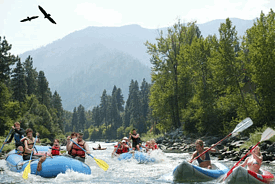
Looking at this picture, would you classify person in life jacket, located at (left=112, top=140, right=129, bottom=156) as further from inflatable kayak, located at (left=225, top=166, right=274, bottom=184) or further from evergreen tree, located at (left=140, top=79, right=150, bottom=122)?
evergreen tree, located at (left=140, top=79, right=150, bottom=122)

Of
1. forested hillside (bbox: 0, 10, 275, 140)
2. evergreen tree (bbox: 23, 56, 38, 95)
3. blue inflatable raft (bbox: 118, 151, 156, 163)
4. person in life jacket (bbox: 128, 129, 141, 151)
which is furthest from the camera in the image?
evergreen tree (bbox: 23, 56, 38, 95)

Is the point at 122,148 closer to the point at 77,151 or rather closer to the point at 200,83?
the point at 77,151

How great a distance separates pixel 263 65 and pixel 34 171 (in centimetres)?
1935

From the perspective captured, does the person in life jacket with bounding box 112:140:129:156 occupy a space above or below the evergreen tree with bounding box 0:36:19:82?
below

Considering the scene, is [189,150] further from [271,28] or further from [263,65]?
[271,28]

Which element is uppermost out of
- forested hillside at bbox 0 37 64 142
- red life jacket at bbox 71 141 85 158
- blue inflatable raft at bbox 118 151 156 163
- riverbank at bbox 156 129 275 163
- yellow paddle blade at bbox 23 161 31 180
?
forested hillside at bbox 0 37 64 142

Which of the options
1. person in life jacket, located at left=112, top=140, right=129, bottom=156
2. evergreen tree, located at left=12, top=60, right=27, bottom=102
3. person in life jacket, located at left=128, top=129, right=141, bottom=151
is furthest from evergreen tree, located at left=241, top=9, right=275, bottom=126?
evergreen tree, located at left=12, top=60, right=27, bottom=102

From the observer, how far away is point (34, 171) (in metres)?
10.1

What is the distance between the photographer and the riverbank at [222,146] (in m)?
16.3

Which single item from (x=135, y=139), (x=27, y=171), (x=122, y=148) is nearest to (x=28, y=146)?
(x=27, y=171)

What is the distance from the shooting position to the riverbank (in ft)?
53.5

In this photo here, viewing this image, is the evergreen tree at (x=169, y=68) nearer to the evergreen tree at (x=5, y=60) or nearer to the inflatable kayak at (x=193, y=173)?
the evergreen tree at (x=5, y=60)

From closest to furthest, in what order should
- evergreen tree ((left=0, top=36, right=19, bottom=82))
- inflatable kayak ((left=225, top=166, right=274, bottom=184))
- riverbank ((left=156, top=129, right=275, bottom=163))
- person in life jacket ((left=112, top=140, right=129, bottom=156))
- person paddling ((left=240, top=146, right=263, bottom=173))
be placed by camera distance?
inflatable kayak ((left=225, top=166, right=274, bottom=184)) < person paddling ((left=240, top=146, right=263, bottom=173)) < riverbank ((left=156, top=129, right=275, bottom=163)) < person in life jacket ((left=112, top=140, right=129, bottom=156)) < evergreen tree ((left=0, top=36, right=19, bottom=82))

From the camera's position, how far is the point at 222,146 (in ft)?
74.6
